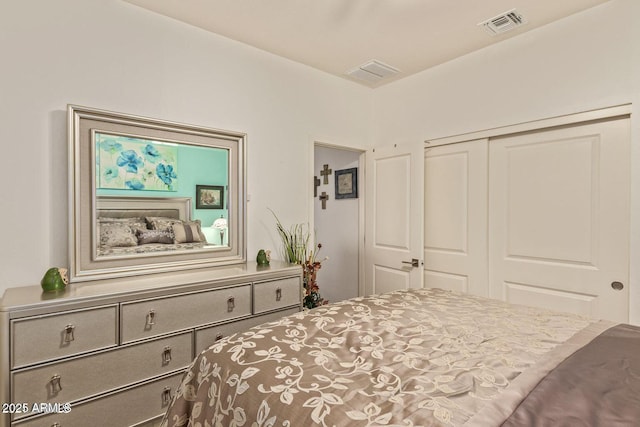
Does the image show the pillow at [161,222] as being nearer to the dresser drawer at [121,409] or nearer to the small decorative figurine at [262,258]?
the small decorative figurine at [262,258]

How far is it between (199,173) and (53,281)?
3.71 ft

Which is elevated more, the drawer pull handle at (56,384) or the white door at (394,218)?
the white door at (394,218)

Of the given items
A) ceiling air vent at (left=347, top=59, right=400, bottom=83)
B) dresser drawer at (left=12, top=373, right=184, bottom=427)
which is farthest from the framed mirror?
ceiling air vent at (left=347, top=59, right=400, bottom=83)

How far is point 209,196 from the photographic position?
2635 mm

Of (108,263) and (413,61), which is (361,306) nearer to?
(108,263)

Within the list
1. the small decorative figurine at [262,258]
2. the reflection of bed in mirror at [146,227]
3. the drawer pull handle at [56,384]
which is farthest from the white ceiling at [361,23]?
the drawer pull handle at [56,384]

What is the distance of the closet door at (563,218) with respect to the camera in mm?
2264

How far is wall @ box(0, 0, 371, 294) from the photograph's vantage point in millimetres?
1929

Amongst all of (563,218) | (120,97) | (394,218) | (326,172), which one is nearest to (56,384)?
(120,97)

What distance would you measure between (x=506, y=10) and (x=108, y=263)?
3.10 meters

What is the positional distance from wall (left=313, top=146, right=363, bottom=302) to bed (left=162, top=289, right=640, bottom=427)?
237 centimetres

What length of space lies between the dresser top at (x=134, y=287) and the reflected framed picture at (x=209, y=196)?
48 centimetres

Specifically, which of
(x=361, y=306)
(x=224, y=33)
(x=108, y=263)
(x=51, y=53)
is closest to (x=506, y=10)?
(x=224, y=33)

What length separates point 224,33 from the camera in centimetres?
269
